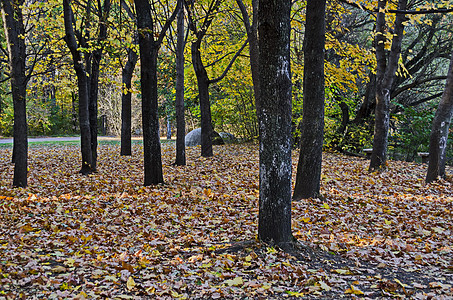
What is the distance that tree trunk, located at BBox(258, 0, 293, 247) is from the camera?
3.99 meters

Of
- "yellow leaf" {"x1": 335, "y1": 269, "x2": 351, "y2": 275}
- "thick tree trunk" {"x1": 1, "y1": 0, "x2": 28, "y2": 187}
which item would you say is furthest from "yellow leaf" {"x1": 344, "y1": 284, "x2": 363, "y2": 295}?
"thick tree trunk" {"x1": 1, "y1": 0, "x2": 28, "y2": 187}

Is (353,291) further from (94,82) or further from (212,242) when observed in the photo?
(94,82)

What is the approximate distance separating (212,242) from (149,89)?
4537 millimetres

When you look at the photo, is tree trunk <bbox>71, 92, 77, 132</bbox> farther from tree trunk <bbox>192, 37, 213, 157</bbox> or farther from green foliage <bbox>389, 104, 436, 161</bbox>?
green foliage <bbox>389, 104, 436, 161</bbox>

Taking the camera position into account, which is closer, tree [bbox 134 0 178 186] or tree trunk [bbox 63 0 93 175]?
tree [bbox 134 0 178 186]

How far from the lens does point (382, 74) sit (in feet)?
34.3

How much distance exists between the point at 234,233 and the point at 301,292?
1.92 metres

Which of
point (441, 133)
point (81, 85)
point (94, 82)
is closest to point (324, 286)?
point (441, 133)

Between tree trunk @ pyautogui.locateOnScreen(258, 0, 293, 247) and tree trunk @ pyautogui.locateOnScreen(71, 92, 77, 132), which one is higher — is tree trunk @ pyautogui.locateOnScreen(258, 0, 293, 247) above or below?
below

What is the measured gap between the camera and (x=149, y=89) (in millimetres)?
8016

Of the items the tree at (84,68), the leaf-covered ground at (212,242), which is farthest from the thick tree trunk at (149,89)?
the tree at (84,68)

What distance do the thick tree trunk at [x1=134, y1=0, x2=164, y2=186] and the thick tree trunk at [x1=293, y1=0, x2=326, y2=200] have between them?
11.6ft

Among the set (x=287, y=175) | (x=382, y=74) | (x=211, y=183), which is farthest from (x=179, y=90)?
(x=287, y=175)

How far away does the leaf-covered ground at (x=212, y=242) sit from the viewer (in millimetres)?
3512
